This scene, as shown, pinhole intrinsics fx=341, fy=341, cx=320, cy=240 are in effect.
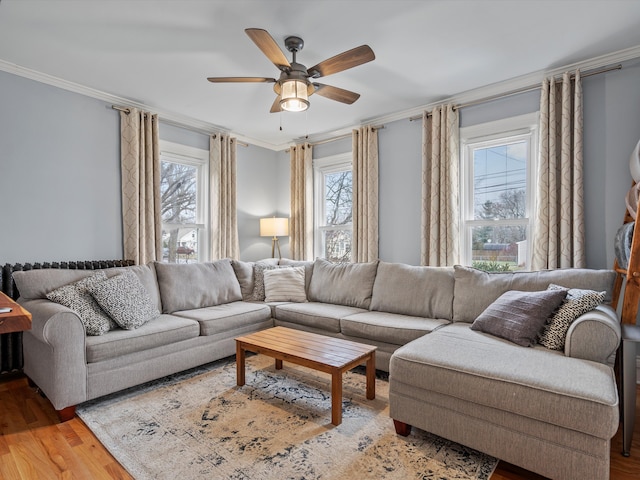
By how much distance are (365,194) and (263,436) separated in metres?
3.07

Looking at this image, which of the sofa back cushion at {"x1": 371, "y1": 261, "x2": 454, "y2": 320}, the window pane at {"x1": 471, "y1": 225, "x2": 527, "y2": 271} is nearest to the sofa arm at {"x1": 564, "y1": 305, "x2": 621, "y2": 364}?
the sofa back cushion at {"x1": 371, "y1": 261, "x2": 454, "y2": 320}

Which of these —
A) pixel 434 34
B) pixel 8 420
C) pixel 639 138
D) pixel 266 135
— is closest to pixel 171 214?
pixel 266 135

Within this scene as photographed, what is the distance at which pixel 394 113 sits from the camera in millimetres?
4109

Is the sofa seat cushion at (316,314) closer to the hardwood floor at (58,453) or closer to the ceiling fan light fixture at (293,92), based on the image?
the hardwood floor at (58,453)

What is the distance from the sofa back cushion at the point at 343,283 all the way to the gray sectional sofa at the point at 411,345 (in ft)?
0.05

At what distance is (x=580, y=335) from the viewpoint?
1839mm

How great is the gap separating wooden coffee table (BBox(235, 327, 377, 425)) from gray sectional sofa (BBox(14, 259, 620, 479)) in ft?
0.78

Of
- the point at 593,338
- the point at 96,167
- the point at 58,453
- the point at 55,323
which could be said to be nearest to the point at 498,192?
the point at 593,338

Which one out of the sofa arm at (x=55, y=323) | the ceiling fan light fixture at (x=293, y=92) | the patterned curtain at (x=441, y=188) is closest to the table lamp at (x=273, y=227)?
the patterned curtain at (x=441, y=188)

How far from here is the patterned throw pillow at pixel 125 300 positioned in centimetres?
251

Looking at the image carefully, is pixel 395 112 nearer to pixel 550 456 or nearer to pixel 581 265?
pixel 581 265

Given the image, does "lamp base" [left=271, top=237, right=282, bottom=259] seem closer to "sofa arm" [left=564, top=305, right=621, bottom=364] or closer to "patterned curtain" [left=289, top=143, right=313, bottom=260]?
"patterned curtain" [left=289, top=143, right=313, bottom=260]

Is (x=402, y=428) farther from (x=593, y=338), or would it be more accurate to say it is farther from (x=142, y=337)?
(x=142, y=337)

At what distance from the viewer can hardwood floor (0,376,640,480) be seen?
1617 mm
